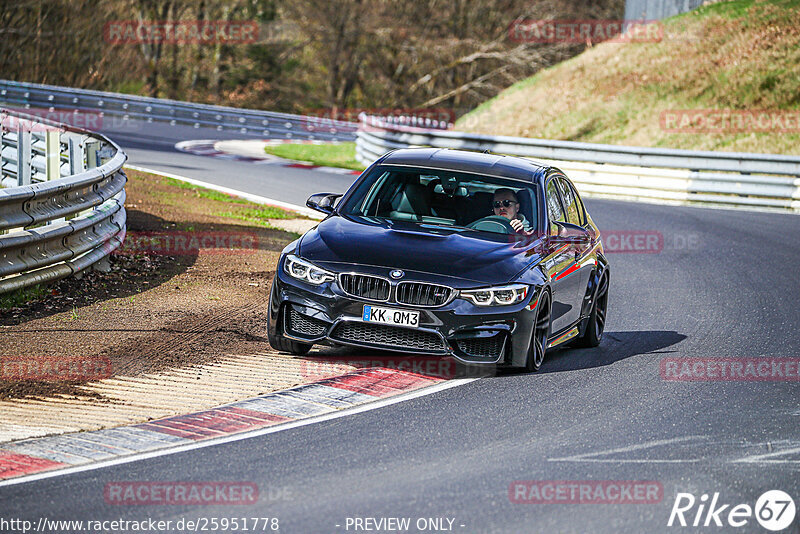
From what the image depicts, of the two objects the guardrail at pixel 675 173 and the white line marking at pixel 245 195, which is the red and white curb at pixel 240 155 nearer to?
the guardrail at pixel 675 173

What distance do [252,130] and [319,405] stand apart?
1316 inches

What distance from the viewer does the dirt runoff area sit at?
7430mm

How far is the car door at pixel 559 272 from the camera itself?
923cm

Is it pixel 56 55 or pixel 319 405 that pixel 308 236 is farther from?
pixel 56 55

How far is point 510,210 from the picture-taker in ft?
31.4

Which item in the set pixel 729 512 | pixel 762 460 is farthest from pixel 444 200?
pixel 729 512

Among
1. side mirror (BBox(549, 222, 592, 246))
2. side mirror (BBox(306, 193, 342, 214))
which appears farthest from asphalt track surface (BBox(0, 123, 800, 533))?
side mirror (BBox(306, 193, 342, 214))

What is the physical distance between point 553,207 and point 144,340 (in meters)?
3.61

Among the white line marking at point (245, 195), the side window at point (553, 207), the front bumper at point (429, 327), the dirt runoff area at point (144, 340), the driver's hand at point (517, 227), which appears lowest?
the white line marking at point (245, 195)

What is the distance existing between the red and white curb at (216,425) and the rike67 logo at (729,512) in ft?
8.11

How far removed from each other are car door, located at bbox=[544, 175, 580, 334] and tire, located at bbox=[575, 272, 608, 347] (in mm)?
384

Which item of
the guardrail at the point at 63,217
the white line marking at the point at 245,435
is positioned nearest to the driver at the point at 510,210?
the white line marking at the point at 245,435

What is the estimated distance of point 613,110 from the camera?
113 feet

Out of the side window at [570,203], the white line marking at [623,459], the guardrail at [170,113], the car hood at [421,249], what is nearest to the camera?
the white line marking at [623,459]
